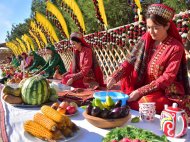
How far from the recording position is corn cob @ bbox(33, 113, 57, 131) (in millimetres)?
1130

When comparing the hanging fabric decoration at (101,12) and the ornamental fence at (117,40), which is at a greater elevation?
the hanging fabric decoration at (101,12)

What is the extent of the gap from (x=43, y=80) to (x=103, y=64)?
533 cm

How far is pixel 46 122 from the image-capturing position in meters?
1.17

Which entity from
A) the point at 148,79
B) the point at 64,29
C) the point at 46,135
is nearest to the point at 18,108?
the point at 46,135

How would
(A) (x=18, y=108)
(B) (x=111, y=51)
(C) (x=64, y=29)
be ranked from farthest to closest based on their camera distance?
1. (C) (x=64, y=29)
2. (B) (x=111, y=51)
3. (A) (x=18, y=108)

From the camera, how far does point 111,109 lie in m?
1.26

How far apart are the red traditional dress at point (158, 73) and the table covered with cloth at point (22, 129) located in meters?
0.27

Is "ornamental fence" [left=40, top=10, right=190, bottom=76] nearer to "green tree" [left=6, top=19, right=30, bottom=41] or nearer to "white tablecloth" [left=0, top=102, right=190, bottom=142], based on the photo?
"white tablecloth" [left=0, top=102, right=190, bottom=142]

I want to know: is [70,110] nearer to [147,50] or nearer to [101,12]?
[147,50]

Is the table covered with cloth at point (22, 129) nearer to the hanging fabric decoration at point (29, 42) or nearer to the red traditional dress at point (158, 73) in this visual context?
the red traditional dress at point (158, 73)

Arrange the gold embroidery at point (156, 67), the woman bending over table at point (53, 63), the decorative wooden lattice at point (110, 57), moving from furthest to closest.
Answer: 1. the decorative wooden lattice at point (110, 57)
2. the woman bending over table at point (53, 63)
3. the gold embroidery at point (156, 67)

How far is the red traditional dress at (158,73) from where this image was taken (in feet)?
5.66

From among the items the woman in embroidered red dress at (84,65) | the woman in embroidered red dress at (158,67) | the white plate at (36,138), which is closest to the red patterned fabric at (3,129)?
the white plate at (36,138)

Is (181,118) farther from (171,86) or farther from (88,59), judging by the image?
(88,59)
